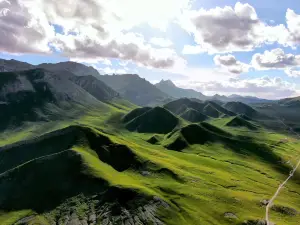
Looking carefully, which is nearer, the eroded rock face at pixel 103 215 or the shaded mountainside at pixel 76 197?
the eroded rock face at pixel 103 215

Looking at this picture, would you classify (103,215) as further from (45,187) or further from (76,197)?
(45,187)

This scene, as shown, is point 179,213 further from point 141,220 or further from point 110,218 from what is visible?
point 110,218

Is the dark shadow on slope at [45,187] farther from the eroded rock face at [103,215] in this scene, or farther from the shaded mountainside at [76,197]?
the eroded rock face at [103,215]

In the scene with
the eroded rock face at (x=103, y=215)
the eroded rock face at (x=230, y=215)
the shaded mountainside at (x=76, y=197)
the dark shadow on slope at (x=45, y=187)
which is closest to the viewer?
the eroded rock face at (x=103, y=215)

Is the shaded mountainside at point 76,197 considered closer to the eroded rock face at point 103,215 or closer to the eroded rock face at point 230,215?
the eroded rock face at point 103,215

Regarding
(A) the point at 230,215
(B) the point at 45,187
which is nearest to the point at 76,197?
(B) the point at 45,187

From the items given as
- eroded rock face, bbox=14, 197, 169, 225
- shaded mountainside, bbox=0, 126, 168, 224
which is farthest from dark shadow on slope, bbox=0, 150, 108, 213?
eroded rock face, bbox=14, 197, 169, 225

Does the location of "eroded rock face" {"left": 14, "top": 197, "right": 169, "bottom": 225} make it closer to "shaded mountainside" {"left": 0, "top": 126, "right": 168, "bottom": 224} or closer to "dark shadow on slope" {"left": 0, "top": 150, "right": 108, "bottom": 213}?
"shaded mountainside" {"left": 0, "top": 126, "right": 168, "bottom": 224}

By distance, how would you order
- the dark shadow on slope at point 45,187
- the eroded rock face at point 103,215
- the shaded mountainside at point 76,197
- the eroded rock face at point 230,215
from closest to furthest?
1. the eroded rock face at point 103,215
2. the shaded mountainside at point 76,197
3. the eroded rock face at point 230,215
4. the dark shadow on slope at point 45,187

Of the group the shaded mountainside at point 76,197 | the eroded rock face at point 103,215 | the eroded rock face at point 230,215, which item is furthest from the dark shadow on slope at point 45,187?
the eroded rock face at point 230,215

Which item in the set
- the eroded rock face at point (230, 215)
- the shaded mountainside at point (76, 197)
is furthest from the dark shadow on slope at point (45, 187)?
the eroded rock face at point (230, 215)

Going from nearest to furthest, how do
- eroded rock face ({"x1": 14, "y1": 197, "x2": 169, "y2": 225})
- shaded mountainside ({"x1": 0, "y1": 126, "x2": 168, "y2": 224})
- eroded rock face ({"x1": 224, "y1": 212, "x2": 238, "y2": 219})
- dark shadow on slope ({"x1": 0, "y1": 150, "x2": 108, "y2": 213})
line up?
eroded rock face ({"x1": 14, "y1": 197, "x2": 169, "y2": 225}) < shaded mountainside ({"x1": 0, "y1": 126, "x2": 168, "y2": 224}) < eroded rock face ({"x1": 224, "y1": 212, "x2": 238, "y2": 219}) < dark shadow on slope ({"x1": 0, "y1": 150, "x2": 108, "y2": 213})

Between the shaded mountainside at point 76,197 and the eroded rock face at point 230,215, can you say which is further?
the eroded rock face at point 230,215
